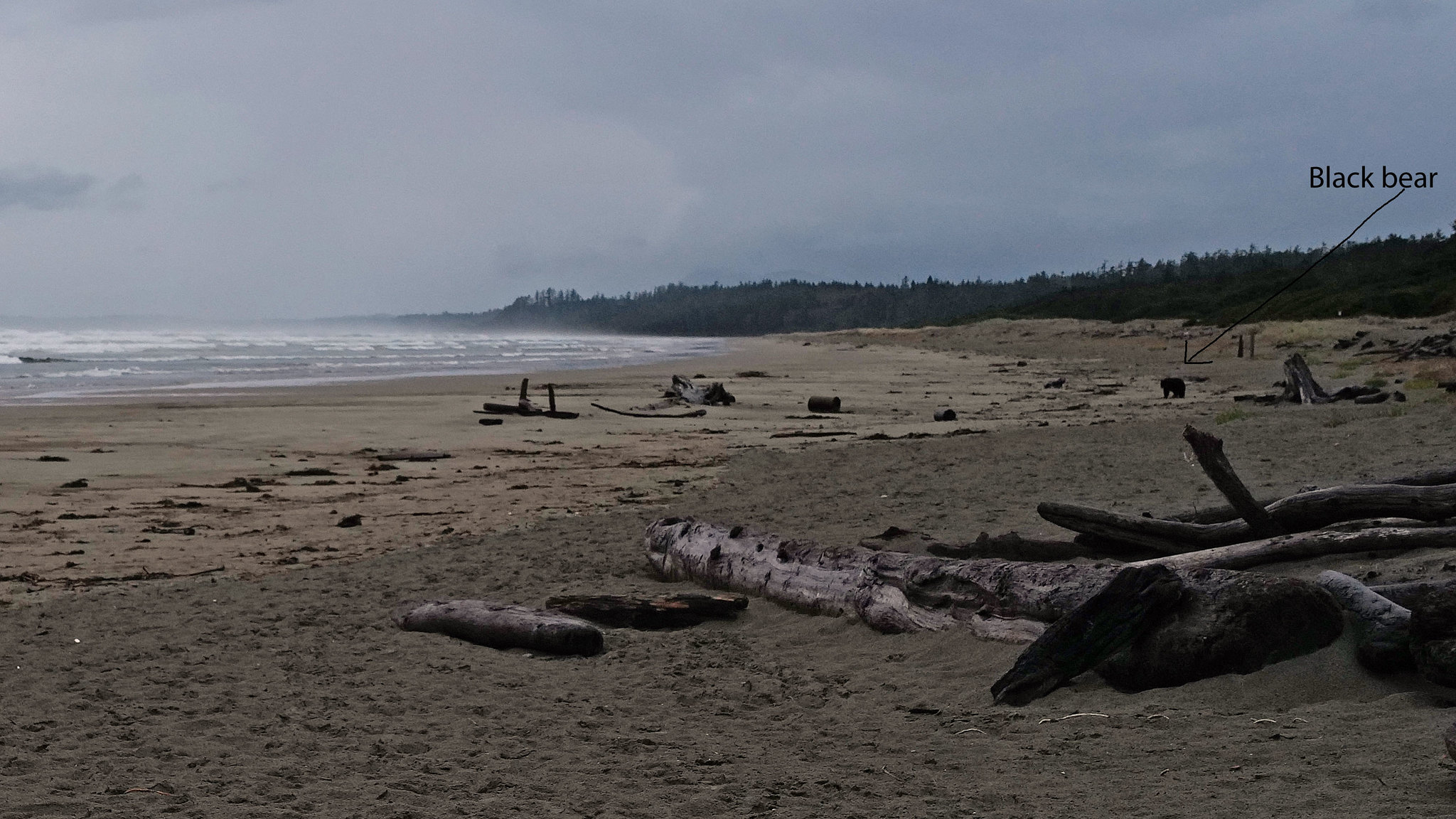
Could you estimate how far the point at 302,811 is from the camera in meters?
4.00

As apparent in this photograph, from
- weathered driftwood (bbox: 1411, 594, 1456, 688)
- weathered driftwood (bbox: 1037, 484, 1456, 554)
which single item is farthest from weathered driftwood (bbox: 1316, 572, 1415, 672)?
weathered driftwood (bbox: 1037, 484, 1456, 554)

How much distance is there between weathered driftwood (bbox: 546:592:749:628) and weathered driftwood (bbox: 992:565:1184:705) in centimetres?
233

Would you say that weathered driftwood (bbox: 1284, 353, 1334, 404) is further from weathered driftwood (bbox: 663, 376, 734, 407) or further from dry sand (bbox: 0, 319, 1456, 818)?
weathered driftwood (bbox: 663, 376, 734, 407)

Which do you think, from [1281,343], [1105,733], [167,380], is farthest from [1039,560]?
[1281,343]

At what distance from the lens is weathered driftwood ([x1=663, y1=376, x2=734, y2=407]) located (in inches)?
947

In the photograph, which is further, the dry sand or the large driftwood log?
the large driftwood log

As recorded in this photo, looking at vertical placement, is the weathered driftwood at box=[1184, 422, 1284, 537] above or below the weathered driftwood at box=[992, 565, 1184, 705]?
above

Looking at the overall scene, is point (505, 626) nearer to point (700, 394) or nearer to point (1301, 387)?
point (1301, 387)

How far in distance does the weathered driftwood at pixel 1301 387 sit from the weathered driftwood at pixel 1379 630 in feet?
49.8

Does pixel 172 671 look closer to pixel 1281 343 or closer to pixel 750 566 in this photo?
pixel 750 566

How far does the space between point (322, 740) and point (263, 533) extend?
18.4 ft

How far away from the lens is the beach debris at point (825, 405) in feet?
73.7

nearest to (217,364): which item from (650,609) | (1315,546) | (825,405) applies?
(825,405)

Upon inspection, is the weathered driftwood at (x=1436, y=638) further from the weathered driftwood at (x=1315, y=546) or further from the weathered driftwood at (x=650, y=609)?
the weathered driftwood at (x=650, y=609)
